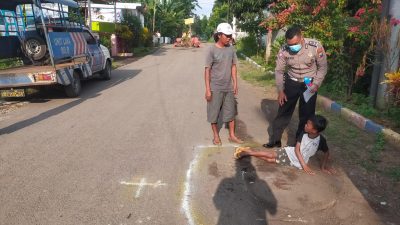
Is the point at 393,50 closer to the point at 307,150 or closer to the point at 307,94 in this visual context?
the point at 307,94

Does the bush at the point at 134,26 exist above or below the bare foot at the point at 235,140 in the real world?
above

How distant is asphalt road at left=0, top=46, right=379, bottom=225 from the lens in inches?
139

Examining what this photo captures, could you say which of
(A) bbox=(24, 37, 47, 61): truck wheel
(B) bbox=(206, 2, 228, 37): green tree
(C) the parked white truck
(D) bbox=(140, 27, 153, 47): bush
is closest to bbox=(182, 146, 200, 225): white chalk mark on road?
(C) the parked white truck

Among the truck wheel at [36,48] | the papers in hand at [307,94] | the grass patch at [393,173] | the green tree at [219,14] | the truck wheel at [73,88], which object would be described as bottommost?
the grass patch at [393,173]

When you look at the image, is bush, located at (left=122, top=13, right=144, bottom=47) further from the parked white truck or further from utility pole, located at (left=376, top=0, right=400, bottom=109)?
utility pole, located at (left=376, top=0, right=400, bottom=109)

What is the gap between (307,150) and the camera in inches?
177

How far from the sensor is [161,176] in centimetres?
439

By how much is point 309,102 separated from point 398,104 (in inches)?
88.8

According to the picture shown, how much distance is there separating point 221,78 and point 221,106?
0.46 meters

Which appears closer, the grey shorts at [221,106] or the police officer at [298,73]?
the police officer at [298,73]

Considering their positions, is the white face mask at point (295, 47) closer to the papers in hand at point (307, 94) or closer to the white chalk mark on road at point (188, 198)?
the papers in hand at point (307, 94)

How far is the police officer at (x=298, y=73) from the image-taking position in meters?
4.73

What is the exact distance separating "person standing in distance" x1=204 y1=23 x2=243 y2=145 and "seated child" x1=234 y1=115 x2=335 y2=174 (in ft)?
3.30

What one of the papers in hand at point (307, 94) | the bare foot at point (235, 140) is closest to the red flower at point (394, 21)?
the papers in hand at point (307, 94)
